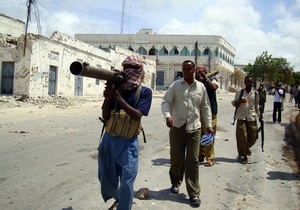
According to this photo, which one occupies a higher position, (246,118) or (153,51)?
(153,51)

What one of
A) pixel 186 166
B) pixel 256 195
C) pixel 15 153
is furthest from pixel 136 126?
pixel 15 153

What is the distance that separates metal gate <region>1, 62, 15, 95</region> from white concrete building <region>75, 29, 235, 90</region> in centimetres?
2504

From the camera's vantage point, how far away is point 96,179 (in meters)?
4.42

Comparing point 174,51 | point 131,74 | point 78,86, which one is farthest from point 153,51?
point 131,74

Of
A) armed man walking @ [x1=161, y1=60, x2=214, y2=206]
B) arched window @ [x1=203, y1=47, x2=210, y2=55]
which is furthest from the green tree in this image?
armed man walking @ [x1=161, y1=60, x2=214, y2=206]

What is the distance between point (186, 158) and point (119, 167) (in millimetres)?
1155

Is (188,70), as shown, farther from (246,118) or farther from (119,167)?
(246,118)

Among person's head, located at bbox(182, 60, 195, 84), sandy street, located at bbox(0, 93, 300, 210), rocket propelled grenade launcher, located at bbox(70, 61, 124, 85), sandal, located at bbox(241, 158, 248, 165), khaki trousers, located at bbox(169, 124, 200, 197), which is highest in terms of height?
person's head, located at bbox(182, 60, 195, 84)

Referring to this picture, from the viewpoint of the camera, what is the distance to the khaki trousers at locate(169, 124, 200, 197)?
3.72 m

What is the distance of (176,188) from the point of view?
4008mm

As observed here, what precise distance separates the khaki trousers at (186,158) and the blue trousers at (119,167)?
1092 millimetres

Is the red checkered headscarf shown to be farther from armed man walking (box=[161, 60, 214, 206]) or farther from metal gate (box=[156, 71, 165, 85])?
metal gate (box=[156, 71, 165, 85])

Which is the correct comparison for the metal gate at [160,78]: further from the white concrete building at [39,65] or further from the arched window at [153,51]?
the white concrete building at [39,65]

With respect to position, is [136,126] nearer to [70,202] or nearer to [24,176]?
[70,202]
